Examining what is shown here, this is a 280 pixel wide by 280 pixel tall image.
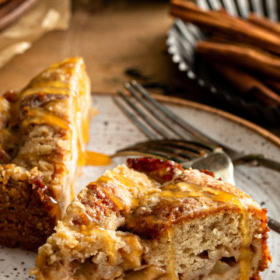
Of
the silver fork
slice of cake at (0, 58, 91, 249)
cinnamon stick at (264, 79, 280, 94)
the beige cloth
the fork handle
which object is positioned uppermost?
the beige cloth

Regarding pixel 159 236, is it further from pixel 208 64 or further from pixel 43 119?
pixel 208 64

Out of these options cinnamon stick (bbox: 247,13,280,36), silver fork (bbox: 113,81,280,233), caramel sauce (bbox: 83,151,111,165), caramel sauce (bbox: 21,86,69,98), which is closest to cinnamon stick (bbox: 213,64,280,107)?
cinnamon stick (bbox: 247,13,280,36)

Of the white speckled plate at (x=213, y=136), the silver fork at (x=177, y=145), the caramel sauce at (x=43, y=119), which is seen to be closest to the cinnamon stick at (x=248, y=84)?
the white speckled plate at (x=213, y=136)

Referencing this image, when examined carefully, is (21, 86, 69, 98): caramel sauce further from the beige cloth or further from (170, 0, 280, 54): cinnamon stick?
(170, 0, 280, 54): cinnamon stick

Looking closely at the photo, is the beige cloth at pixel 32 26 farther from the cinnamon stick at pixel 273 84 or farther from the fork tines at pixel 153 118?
the cinnamon stick at pixel 273 84

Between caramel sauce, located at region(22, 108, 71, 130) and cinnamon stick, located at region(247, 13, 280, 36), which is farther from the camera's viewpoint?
cinnamon stick, located at region(247, 13, 280, 36)

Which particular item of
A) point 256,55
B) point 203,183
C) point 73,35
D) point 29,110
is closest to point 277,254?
point 203,183

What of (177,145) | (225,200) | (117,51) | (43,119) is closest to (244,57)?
(177,145)

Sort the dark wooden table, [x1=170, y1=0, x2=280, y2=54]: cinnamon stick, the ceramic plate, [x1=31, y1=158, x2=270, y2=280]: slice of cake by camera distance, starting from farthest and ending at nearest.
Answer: the dark wooden table
[x1=170, y1=0, x2=280, y2=54]: cinnamon stick
the ceramic plate
[x1=31, y1=158, x2=270, y2=280]: slice of cake
